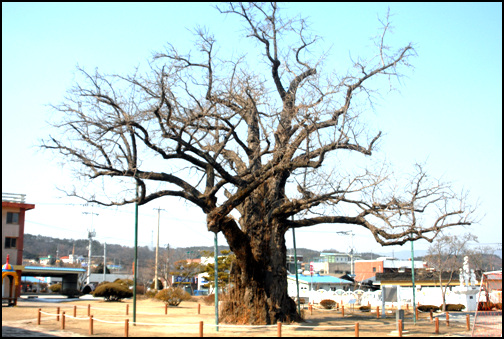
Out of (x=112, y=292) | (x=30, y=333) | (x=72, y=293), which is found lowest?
(x=72, y=293)

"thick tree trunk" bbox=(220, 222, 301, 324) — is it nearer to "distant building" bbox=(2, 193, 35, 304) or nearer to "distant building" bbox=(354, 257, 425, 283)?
"distant building" bbox=(2, 193, 35, 304)

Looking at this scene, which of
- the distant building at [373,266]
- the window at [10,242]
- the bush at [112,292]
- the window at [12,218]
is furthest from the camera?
the distant building at [373,266]

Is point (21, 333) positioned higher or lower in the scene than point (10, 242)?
lower

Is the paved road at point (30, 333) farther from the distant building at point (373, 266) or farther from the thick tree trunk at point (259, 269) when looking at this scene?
the distant building at point (373, 266)

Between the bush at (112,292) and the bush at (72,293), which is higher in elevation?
the bush at (112,292)

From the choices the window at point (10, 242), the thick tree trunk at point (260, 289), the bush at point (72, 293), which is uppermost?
the window at point (10, 242)

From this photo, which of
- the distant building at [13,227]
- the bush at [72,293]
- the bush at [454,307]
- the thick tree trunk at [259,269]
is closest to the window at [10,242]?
the distant building at [13,227]

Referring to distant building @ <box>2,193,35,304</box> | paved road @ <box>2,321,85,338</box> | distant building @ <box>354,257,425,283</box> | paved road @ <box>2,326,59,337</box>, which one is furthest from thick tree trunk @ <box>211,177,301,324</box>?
distant building @ <box>354,257,425,283</box>

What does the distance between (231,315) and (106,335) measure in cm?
559

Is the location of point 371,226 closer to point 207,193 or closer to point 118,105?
point 207,193

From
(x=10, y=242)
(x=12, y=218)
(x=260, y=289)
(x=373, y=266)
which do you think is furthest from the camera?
(x=373, y=266)

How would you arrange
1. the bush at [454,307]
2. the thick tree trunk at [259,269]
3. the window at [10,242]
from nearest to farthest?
the thick tree trunk at [259,269]
the bush at [454,307]
the window at [10,242]

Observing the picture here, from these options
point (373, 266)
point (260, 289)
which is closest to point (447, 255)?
point (260, 289)

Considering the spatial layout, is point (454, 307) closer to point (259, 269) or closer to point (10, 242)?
point (259, 269)
